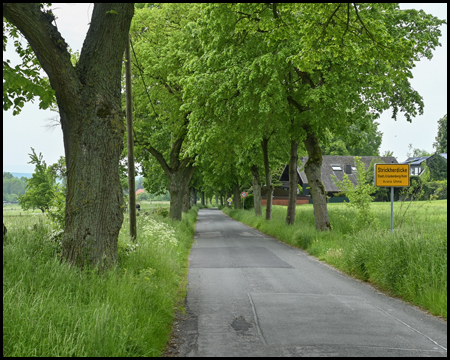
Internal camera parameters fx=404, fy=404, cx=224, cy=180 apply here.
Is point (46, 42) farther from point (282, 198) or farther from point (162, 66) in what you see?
point (282, 198)

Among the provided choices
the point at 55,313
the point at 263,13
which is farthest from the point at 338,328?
the point at 263,13

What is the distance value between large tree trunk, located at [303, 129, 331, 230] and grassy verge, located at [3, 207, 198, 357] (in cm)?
1021

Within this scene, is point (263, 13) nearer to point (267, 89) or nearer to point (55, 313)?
point (267, 89)

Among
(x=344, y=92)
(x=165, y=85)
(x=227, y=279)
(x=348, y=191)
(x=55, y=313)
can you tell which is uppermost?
(x=165, y=85)

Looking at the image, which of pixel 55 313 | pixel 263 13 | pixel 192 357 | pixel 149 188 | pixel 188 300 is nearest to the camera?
pixel 55 313

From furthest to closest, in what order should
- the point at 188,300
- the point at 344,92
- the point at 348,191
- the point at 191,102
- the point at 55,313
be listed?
the point at 191,102 < the point at 344,92 < the point at 348,191 < the point at 188,300 < the point at 55,313

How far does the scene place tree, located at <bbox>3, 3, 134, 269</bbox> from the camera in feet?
20.8

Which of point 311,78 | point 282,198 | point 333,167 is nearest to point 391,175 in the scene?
point 311,78

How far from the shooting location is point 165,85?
807 inches

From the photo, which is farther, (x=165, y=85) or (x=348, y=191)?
(x=165, y=85)

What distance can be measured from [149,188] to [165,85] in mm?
27824

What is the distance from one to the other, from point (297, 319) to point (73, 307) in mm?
3368

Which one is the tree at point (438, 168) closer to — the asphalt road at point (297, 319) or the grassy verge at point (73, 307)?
the asphalt road at point (297, 319)

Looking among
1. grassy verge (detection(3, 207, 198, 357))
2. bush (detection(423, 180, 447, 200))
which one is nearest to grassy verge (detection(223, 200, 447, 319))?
bush (detection(423, 180, 447, 200))
